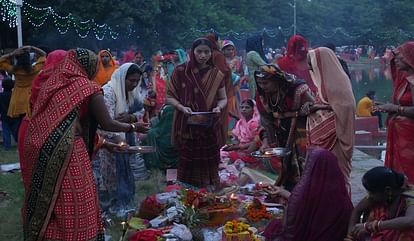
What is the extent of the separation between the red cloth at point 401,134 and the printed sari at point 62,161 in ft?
8.60

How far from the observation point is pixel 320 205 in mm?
3510

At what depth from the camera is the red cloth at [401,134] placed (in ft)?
15.1

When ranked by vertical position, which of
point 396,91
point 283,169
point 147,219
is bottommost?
point 147,219

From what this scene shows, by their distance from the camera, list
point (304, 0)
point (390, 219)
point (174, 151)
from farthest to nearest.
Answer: point (304, 0) → point (174, 151) → point (390, 219)

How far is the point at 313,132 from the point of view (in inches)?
187

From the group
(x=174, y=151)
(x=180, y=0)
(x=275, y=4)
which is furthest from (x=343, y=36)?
(x=174, y=151)

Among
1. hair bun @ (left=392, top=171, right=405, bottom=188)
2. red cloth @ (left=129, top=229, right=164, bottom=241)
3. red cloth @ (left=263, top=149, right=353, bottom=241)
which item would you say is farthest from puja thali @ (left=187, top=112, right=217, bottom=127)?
hair bun @ (left=392, top=171, right=405, bottom=188)

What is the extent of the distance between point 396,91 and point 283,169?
1235mm

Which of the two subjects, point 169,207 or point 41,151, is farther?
point 169,207

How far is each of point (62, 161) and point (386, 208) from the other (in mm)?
2020

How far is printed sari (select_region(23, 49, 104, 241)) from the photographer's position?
336 cm

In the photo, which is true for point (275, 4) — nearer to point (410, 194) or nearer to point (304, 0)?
point (304, 0)

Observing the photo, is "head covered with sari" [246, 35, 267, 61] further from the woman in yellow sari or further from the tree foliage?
the tree foliage

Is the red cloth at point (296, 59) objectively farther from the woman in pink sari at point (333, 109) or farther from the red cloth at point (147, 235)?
the red cloth at point (147, 235)
